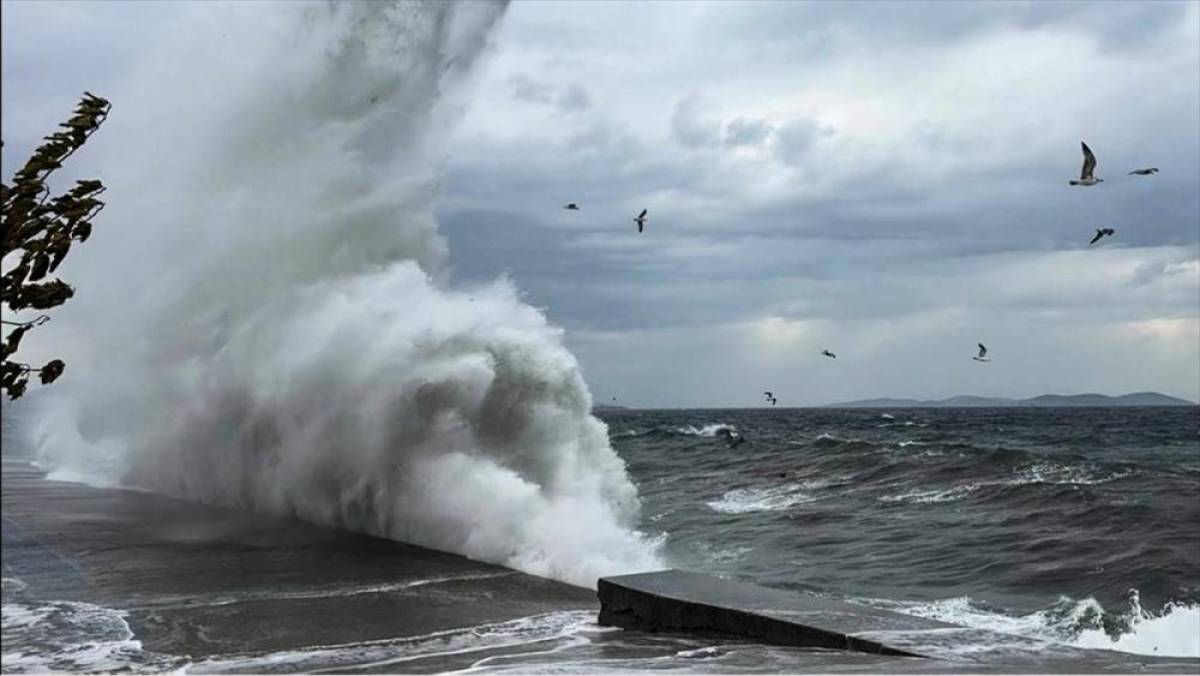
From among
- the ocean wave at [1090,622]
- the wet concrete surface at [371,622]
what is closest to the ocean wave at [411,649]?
the wet concrete surface at [371,622]

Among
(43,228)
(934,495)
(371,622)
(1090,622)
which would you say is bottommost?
(1090,622)

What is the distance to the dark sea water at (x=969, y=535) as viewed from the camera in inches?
452

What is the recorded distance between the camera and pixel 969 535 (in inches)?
653

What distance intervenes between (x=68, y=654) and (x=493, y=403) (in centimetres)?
898

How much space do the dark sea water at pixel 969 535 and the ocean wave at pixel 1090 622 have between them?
0.03 m

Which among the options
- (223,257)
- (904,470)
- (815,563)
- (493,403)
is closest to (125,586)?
(493,403)

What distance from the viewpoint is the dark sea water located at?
1148 cm

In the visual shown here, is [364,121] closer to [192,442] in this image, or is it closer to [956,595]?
[192,442]

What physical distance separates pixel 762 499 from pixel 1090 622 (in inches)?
479

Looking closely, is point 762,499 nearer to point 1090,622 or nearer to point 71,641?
point 1090,622

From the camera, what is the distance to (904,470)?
2683cm

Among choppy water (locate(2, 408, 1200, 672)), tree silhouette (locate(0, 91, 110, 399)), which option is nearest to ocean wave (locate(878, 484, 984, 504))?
choppy water (locate(2, 408, 1200, 672))

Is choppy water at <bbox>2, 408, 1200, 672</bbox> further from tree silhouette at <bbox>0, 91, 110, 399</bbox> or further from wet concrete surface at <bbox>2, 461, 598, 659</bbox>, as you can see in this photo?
tree silhouette at <bbox>0, 91, 110, 399</bbox>

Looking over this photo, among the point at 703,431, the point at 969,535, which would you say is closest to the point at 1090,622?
the point at 969,535
